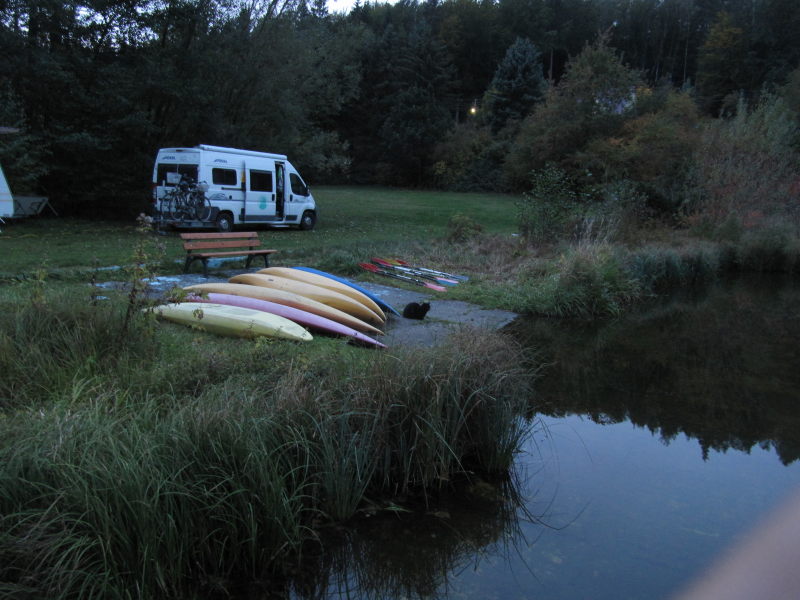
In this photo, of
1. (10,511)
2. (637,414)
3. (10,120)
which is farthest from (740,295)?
(10,120)

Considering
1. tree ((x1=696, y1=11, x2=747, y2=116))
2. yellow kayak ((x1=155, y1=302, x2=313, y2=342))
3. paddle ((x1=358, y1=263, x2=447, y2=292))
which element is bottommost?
paddle ((x1=358, y1=263, x2=447, y2=292))

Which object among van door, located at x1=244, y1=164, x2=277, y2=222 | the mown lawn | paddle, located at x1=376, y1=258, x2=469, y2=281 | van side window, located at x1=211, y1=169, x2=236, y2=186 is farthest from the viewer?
van door, located at x1=244, y1=164, x2=277, y2=222

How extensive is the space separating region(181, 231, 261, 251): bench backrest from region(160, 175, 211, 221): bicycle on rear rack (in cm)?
578

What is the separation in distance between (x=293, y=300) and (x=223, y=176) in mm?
11320

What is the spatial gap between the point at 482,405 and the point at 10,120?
16.7 metres

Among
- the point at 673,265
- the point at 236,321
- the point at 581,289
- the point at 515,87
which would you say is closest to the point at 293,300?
the point at 236,321

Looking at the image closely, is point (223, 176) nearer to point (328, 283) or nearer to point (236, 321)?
point (328, 283)

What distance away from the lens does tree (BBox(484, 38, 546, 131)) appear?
46.3 m

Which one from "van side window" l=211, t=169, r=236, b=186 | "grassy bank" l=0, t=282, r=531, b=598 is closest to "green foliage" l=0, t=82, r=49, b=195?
"van side window" l=211, t=169, r=236, b=186

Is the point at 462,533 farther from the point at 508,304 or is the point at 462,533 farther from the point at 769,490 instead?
the point at 508,304

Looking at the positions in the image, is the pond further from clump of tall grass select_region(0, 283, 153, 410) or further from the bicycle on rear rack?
the bicycle on rear rack

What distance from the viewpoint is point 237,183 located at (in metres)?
18.3

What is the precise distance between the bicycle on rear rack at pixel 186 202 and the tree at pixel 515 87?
32.8m

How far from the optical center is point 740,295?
13070 millimetres
